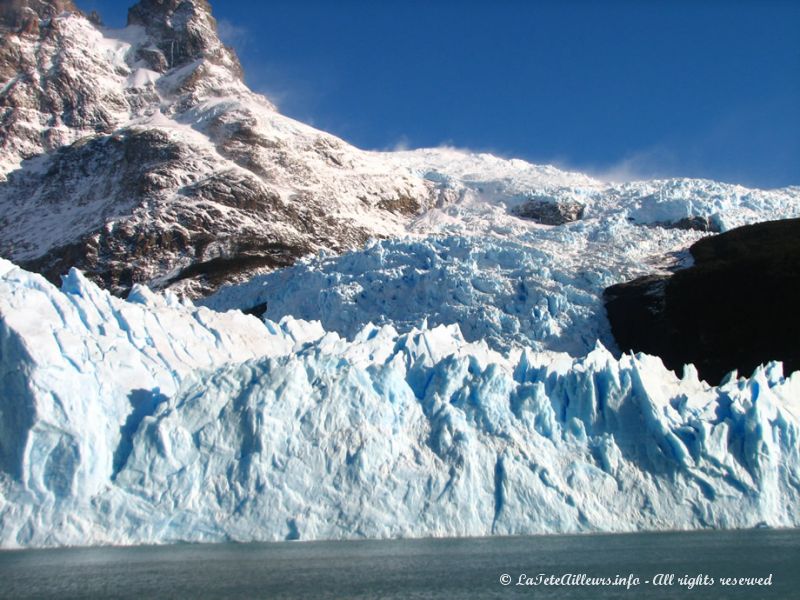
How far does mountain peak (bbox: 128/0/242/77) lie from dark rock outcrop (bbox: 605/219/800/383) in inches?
4125

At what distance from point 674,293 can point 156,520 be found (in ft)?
127

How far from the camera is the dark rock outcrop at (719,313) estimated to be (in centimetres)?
4616

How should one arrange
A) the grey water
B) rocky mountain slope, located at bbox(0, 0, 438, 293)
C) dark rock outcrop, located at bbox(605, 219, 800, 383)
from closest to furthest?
the grey water < dark rock outcrop, located at bbox(605, 219, 800, 383) < rocky mountain slope, located at bbox(0, 0, 438, 293)

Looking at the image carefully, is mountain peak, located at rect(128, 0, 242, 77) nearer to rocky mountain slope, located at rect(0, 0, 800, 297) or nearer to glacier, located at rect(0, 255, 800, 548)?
rocky mountain slope, located at rect(0, 0, 800, 297)

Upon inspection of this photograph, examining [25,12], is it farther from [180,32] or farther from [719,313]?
[719,313]

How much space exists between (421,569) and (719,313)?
3510 centimetres

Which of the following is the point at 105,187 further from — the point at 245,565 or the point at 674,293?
the point at 245,565

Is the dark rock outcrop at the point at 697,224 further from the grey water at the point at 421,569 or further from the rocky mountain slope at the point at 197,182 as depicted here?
the grey water at the point at 421,569

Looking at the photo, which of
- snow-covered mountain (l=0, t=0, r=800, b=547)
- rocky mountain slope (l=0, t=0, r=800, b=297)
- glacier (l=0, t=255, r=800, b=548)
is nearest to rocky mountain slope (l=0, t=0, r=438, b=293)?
rocky mountain slope (l=0, t=0, r=800, b=297)

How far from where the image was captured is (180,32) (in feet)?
474

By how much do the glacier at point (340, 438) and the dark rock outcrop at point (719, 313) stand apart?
19.7m

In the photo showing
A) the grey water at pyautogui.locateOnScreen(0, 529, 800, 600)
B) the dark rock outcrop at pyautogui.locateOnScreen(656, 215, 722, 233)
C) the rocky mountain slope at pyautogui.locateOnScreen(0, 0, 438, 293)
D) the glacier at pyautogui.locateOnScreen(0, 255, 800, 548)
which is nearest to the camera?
the grey water at pyautogui.locateOnScreen(0, 529, 800, 600)

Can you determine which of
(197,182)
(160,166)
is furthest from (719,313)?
(160,166)

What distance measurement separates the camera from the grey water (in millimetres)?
17297
